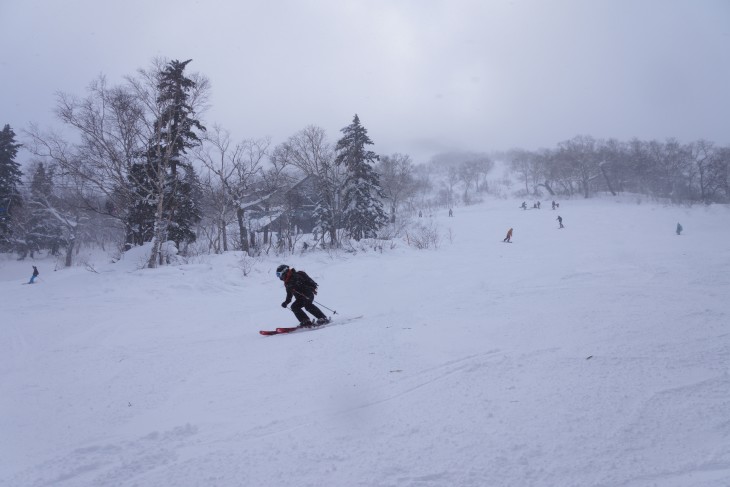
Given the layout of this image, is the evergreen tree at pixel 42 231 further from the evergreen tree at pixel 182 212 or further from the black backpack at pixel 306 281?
the black backpack at pixel 306 281

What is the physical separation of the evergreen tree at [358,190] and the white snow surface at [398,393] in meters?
19.3

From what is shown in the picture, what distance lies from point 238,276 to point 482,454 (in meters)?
13.7

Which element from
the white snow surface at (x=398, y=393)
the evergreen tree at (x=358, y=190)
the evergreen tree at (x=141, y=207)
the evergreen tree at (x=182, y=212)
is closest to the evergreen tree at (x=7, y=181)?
the evergreen tree at (x=141, y=207)

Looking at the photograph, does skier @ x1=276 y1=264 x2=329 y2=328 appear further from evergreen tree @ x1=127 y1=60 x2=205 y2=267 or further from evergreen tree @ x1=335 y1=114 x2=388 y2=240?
evergreen tree @ x1=335 y1=114 x2=388 y2=240

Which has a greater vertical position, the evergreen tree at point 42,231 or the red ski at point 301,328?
the evergreen tree at point 42,231

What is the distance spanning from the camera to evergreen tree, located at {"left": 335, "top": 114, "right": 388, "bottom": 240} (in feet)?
92.8

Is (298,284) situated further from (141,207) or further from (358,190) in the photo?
(358,190)

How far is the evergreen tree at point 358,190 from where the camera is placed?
2828 centimetres

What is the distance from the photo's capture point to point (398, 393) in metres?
4.00

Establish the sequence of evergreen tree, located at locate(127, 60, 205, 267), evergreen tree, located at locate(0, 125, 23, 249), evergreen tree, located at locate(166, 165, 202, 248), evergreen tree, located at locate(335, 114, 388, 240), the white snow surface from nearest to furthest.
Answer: the white snow surface, evergreen tree, located at locate(127, 60, 205, 267), evergreen tree, located at locate(166, 165, 202, 248), evergreen tree, located at locate(335, 114, 388, 240), evergreen tree, located at locate(0, 125, 23, 249)

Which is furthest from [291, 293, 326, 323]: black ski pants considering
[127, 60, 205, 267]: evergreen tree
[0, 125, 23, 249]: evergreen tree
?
[0, 125, 23, 249]: evergreen tree

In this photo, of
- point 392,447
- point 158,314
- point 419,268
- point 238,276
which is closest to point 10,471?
point 392,447

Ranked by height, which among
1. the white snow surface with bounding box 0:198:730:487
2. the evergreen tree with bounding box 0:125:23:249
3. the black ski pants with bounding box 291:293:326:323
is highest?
the evergreen tree with bounding box 0:125:23:249

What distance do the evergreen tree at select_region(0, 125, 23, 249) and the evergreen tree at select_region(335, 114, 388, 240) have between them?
29442 millimetres
